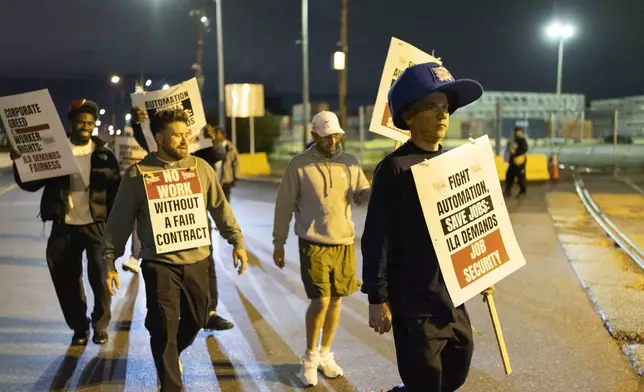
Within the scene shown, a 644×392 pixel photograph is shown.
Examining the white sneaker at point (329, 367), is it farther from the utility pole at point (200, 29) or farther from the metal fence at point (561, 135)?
the utility pole at point (200, 29)

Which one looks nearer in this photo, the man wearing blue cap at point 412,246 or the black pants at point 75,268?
the man wearing blue cap at point 412,246

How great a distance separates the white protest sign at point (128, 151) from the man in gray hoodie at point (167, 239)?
3.34 m

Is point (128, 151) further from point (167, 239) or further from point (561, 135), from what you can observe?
point (561, 135)

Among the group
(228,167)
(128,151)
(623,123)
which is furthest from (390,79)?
(623,123)

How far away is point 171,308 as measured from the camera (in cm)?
376

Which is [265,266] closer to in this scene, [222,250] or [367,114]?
[222,250]

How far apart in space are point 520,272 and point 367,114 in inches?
763

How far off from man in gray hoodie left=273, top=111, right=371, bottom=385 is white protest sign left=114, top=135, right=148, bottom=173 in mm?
3127

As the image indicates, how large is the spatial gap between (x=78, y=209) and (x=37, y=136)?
645 millimetres

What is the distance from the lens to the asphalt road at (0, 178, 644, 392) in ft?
14.6

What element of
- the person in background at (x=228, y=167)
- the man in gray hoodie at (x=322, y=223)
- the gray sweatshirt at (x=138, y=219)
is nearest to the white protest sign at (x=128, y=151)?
the person in background at (x=228, y=167)

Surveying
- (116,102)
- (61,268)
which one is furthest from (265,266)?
(116,102)

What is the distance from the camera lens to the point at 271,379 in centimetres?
450

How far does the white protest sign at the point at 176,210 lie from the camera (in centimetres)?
384
